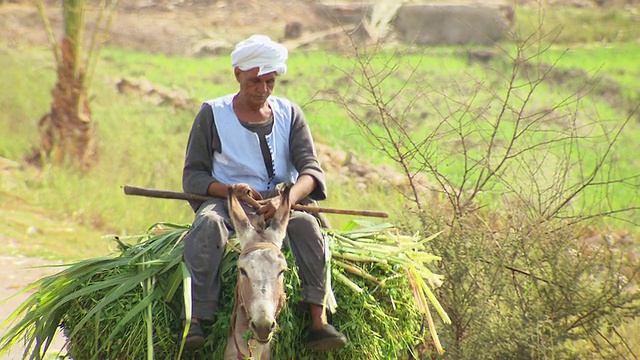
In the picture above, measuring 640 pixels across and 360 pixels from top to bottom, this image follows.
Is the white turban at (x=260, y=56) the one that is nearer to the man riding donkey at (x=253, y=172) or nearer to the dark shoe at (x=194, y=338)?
the man riding donkey at (x=253, y=172)

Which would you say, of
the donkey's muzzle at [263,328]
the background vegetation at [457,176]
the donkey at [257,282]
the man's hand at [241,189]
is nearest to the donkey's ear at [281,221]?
the donkey at [257,282]

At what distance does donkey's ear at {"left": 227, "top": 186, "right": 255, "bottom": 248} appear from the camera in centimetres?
472

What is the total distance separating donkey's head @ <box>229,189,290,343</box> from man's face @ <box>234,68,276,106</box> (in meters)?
0.75

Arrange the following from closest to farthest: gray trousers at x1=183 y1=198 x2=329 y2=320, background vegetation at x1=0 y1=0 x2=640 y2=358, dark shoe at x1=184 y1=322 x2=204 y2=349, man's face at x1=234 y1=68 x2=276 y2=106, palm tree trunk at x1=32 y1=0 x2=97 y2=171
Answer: dark shoe at x1=184 y1=322 x2=204 y2=349
gray trousers at x1=183 y1=198 x2=329 y2=320
man's face at x1=234 y1=68 x2=276 y2=106
background vegetation at x1=0 y1=0 x2=640 y2=358
palm tree trunk at x1=32 y1=0 x2=97 y2=171

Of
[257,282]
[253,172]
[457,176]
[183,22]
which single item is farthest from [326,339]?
[183,22]

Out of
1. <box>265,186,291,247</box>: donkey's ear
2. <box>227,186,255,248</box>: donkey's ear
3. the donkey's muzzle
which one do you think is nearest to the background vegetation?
<box>265,186,291,247</box>: donkey's ear

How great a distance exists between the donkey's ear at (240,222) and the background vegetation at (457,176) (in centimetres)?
206

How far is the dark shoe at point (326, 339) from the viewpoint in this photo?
16.2 ft

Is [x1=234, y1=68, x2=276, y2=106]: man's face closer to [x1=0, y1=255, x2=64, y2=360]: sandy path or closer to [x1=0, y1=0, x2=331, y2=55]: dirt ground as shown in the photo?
[x1=0, y1=255, x2=64, y2=360]: sandy path

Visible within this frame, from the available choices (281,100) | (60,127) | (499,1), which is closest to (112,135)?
(60,127)

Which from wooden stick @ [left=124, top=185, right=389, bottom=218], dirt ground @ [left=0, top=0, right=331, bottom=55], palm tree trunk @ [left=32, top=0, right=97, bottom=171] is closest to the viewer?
wooden stick @ [left=124, top=185, right=389, bottom=218]

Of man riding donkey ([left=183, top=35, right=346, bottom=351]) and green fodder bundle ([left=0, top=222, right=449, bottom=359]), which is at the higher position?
man riding donkey ([left=183, top=35, right=346, bottom=351])

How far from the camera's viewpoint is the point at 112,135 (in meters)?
14.0

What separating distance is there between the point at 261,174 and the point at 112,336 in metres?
1.26
